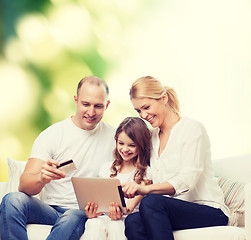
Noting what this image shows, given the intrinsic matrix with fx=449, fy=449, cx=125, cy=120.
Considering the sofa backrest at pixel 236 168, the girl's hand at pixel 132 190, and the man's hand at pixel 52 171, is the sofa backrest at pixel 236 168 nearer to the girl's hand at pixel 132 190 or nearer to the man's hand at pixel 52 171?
the girl's hand at pixel 132 190

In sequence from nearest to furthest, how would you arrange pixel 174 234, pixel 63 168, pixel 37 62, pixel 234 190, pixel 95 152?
pixel 174 234, pixel 63 168, pixel 234 190, pixel 95 152, pixel 37 62

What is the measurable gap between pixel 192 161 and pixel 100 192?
0.48 metres

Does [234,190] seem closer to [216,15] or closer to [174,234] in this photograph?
[174,234]

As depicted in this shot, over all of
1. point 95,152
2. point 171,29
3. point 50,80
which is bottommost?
point 95,152

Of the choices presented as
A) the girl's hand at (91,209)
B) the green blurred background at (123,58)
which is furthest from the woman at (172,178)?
the green blurred background at (123,58)

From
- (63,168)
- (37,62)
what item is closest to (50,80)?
(37,62)

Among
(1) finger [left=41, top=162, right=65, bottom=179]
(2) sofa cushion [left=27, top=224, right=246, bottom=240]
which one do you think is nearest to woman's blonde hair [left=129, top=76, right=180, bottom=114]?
(1) finger [left=41, top=162, right=65, bottom=179]

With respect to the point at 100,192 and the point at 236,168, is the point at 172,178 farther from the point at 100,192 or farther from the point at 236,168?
the point at 236,168

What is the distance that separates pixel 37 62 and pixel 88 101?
1.70 m

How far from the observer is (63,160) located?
8.53 ft

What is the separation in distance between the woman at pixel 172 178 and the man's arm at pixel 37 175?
0.37 m

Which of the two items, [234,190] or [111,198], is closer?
[111,198]

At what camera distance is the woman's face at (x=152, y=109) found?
7.70ft

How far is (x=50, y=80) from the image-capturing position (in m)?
4.11
